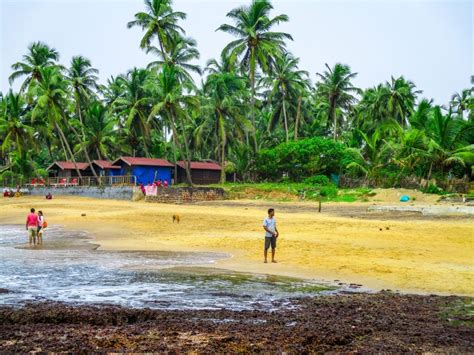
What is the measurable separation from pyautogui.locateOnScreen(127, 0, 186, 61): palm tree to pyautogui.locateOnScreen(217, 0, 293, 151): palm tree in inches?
183

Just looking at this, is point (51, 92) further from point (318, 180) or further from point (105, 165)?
point (318, 180)

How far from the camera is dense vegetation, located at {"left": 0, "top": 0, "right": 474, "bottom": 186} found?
126 feet

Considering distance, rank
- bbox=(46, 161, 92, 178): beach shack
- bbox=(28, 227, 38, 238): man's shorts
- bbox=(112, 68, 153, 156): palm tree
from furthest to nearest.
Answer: bbox=(46, 161, 92, 178): beach shack
bbox=(112, 68, 153, 156): palm tree
bbox=(28, 227, 38, 238): man's shorts

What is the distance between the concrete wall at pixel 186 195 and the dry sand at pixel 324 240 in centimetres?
620

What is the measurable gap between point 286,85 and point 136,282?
141ft

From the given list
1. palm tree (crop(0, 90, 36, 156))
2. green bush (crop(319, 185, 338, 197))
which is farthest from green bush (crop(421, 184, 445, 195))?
palm tree (crop(0, 90, 36, 156))

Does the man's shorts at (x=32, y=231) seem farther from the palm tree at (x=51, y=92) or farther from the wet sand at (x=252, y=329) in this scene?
the palm tree at (x=51, y=92)

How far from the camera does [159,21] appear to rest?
153 ft

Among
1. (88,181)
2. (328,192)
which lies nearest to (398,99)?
(328,192)

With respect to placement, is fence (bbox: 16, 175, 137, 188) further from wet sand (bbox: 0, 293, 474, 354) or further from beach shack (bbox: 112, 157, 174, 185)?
wet sand (bbox: 0, 293, 474, 354)

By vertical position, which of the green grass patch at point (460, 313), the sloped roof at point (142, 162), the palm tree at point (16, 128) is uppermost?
the palm tree at point (16, 128)

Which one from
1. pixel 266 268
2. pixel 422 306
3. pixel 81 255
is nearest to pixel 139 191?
pixel 81 255

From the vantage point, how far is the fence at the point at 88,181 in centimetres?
4188

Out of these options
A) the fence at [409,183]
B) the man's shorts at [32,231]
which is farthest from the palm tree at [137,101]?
the man's shorts at [32,231]
